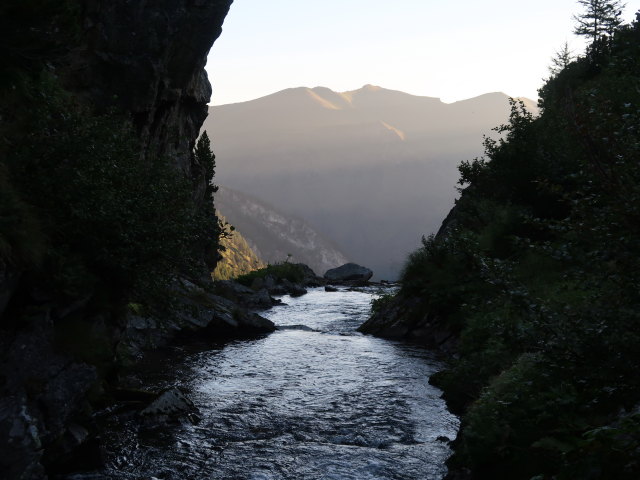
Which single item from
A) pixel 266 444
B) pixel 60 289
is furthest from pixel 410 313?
pixel 60 289

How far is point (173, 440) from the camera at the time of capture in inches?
485

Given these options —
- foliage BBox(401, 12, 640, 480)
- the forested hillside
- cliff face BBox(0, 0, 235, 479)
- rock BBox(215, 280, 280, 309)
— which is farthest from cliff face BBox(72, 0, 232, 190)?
foliage BBox(401, 12, 640, 480)

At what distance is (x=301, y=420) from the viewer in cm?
1402

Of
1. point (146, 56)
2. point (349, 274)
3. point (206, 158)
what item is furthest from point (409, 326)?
point (349, 274)

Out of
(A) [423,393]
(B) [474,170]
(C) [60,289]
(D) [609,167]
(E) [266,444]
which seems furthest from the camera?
(B) [474,170]

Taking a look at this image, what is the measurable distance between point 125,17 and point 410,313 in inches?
907

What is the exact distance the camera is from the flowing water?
10945 millimetres

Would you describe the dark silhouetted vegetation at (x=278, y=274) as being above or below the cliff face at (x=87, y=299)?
below

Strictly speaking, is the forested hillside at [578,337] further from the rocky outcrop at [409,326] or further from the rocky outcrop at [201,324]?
the rocky outcrop at [201,324]

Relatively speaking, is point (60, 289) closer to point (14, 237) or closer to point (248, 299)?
point (14, 237)

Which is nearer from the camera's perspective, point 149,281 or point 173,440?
point 173,440

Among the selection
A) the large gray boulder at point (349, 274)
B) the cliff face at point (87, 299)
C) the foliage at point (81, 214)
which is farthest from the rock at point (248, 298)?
the large gray boulder at point (349, 274)

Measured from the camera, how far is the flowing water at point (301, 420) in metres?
10.9

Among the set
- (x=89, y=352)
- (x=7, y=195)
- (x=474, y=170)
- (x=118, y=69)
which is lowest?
(x=89, y=352)
